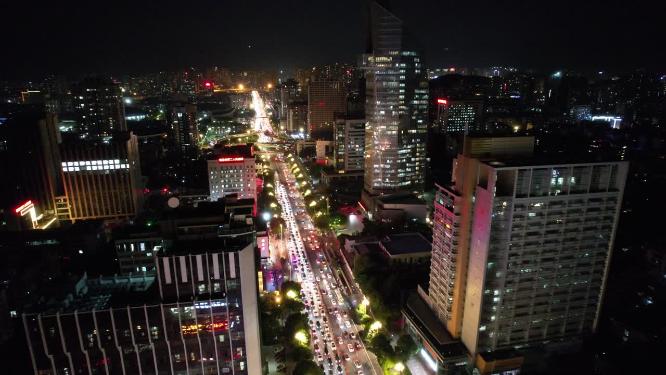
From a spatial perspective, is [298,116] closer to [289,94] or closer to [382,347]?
[289,94]

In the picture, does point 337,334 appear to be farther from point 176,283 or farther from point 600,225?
point 600,225

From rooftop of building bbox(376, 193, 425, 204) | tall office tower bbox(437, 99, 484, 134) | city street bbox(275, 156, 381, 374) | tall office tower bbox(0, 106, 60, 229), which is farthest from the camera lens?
tall office tower bbox(437, 99, 484, 134)

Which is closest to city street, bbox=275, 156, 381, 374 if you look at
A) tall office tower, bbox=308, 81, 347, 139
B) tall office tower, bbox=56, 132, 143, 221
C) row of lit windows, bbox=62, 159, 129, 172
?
tall office tower, bbox=56, 132, 143, 221

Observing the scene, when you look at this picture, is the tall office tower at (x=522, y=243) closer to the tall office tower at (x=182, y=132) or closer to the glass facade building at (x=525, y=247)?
the glass facade building at (x=525, y=247)

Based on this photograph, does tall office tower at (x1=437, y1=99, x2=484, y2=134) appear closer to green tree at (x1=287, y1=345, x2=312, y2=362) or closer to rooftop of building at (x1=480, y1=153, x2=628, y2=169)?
rooftop of building at (x1=480, y1=153, x2=628, y2=169)

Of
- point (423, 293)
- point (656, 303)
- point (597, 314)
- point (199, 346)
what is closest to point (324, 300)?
point (423, 293)
